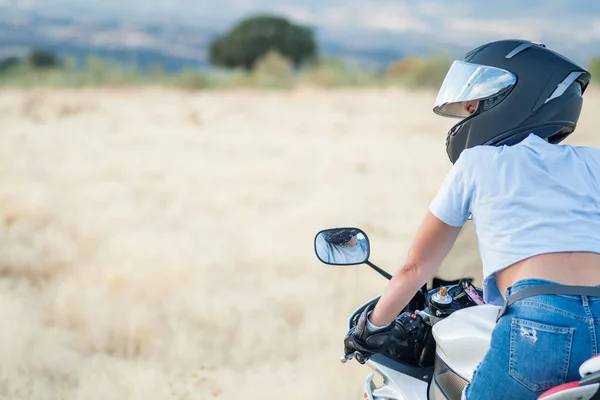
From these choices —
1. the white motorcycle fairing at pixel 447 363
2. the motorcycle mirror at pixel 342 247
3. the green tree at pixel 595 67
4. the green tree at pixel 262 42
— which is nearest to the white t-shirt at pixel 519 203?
the white motorcycle fairing at pixel 447 363

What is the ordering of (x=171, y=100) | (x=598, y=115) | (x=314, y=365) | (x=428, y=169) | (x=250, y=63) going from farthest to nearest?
(x=250, y=63) → (x=171, y=100) → (x=598, y=115) → (x=428, y=169) → (x=314, y=365)

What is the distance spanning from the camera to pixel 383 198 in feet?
23.0

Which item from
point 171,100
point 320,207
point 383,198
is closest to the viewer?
point 320,207

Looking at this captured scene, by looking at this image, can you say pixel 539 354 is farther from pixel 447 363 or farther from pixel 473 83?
pixel 473 83

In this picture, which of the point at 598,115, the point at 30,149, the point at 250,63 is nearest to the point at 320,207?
the point at 30,149

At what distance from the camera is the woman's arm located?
1569 millimetres

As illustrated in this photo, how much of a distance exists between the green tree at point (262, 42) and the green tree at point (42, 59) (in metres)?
8.04

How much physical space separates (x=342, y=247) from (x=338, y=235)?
39 millimetres

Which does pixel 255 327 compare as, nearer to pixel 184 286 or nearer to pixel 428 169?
pixel 184 286

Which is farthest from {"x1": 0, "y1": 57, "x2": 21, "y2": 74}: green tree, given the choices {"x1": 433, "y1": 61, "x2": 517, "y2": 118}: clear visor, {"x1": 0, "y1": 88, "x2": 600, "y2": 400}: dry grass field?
{"x1": 433, "y1": 61, "x2": 517, "y2": 118}: clear visor

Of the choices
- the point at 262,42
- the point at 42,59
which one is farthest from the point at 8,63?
the point at 262,42

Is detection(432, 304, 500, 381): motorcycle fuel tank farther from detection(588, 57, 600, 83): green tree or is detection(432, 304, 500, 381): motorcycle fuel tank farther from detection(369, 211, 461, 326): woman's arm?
detection(588, 57, 600, 83): green tree

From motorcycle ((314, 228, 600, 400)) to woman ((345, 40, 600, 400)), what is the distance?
79 millimetres

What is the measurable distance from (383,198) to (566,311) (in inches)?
222
